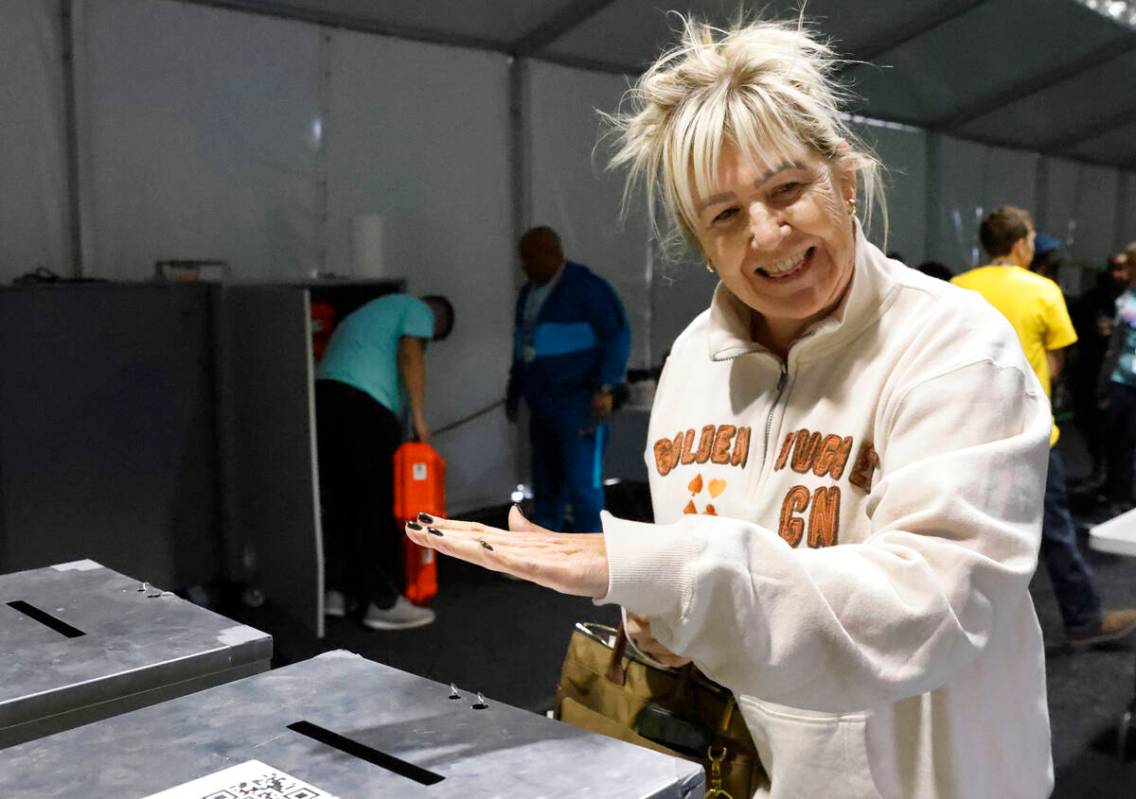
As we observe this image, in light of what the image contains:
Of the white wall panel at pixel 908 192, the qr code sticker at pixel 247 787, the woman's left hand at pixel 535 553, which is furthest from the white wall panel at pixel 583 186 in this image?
the qr code sticker at pixel 247 787

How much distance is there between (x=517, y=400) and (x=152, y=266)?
5.70 feet

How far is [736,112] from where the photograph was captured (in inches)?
41.4

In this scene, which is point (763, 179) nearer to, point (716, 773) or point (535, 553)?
point (535, 553)

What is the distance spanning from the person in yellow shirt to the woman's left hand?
318cm

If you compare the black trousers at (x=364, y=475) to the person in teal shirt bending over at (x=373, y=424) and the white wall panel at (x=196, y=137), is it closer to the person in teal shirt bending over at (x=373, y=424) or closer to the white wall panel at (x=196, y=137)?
the person in teal shirt bending over at (x=373, y=424)

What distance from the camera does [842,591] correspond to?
862 millimetres

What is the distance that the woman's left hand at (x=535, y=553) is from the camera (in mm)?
814

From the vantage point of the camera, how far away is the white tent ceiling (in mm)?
5043

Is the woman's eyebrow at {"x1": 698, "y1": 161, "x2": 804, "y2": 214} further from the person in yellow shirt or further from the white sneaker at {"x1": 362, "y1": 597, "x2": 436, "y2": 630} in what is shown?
the white sneaker at {"x1": 362, "y1": 597, "x2": 436, "y2": 630}

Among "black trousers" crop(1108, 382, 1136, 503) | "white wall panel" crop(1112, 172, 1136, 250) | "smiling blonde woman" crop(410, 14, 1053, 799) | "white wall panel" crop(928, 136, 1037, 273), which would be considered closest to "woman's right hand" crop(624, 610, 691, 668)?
"smiling blonde woman" crop(410, 14, 1053, 799)

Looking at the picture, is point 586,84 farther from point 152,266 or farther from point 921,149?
point 921,149

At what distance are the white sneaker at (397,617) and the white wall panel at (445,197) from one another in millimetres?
1469

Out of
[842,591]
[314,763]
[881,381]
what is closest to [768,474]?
[881,381]

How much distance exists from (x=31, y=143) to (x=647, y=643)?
3801 millimetres
